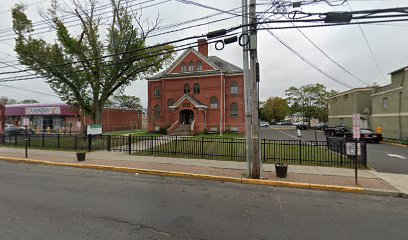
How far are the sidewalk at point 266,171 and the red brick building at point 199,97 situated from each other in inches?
723

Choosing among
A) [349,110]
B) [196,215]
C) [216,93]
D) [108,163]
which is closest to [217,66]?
[216,93]

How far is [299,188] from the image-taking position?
768cm

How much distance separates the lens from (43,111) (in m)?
39.1

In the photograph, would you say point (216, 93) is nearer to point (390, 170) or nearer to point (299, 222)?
point (390, 170)

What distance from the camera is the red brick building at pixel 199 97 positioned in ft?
104

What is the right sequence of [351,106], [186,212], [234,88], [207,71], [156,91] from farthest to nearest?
[156,91], [351,106], [234,88], [207,71], [186,212]

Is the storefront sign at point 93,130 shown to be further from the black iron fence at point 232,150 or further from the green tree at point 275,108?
the green tree at point 275,108

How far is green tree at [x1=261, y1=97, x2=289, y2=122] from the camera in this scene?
8727cm

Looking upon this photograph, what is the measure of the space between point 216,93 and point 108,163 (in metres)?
23.4

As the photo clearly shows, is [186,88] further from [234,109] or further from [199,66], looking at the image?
[234,109]

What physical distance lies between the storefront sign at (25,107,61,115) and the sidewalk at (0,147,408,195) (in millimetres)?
29003

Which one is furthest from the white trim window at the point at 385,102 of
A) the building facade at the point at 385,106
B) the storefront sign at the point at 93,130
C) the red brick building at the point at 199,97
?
the storefront sign at the point at 93,130

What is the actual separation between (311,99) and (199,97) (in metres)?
38.5

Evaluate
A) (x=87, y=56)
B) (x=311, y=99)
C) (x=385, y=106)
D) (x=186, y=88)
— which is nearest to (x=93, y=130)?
(x=87, y=56)
